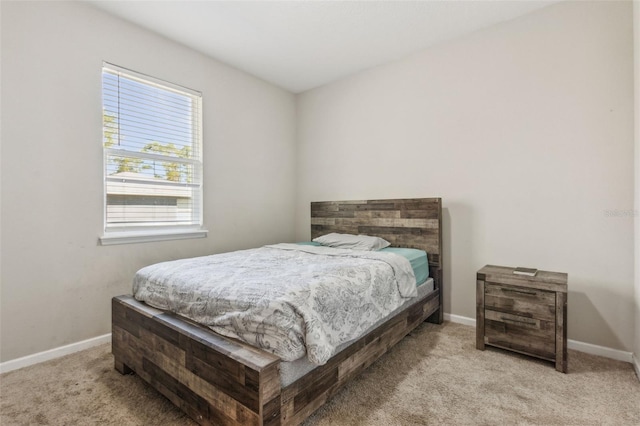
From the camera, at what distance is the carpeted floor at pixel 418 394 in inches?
59.6

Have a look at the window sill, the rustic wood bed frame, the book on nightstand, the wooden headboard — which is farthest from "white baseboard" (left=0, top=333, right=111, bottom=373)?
the book on nightstand

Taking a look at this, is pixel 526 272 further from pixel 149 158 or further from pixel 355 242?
pixel 149 158

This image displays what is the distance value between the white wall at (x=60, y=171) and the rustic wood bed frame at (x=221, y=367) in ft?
2.12

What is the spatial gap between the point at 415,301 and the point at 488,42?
2339mm

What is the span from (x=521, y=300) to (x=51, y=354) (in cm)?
335

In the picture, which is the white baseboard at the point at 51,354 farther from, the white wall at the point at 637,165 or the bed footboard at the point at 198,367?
the white wall at the point at 637,165

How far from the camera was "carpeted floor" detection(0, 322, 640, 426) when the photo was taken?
59.6 inches

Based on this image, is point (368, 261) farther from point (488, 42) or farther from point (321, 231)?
point (488, 42)

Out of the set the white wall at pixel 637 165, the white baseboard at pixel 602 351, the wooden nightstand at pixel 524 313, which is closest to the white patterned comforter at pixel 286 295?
the wooden nightstand at pixel 524 313

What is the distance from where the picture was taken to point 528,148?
2.46m

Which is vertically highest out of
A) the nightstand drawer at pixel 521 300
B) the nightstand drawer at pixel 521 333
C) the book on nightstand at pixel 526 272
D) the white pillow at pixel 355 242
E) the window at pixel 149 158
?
the window at pixel 149 158

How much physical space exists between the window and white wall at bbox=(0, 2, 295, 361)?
0.30 feet

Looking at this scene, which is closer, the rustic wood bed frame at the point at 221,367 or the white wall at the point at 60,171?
the rustic wood bed frame at the point at 221,367

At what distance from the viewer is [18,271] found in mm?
2047
